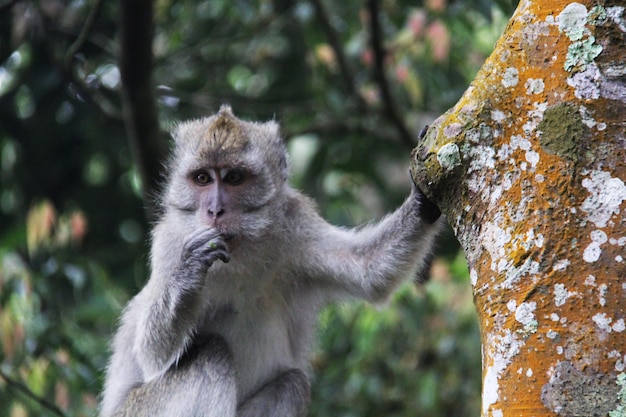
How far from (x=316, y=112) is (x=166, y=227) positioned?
3779mm

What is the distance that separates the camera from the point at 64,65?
7750 mm

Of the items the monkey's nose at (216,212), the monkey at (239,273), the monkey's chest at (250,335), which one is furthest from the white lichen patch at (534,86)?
the monkey's chest at (250,335)

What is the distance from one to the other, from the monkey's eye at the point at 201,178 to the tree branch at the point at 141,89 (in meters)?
1.04

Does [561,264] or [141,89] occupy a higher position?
[561,264]

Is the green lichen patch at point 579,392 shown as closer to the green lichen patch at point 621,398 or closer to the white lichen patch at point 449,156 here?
the green lichen patch at point 621,398

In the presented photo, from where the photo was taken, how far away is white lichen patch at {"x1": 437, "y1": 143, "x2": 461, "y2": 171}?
3445 mm

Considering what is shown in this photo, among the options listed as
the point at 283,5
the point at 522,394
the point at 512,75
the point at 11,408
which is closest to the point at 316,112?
the point at 283,5

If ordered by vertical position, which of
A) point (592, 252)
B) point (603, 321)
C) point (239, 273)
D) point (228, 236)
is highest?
point (592, 252)

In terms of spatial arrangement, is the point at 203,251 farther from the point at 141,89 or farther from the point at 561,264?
the point at 561,264

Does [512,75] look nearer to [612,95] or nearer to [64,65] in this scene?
[612,95]

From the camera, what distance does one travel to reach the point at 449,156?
137 inches

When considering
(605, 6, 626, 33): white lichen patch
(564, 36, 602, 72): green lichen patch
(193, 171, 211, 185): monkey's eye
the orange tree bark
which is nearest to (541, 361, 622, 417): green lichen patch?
the orange tree bark

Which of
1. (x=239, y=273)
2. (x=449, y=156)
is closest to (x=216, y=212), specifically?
(x=239, y=273)

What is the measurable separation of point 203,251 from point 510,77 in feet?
7.78
